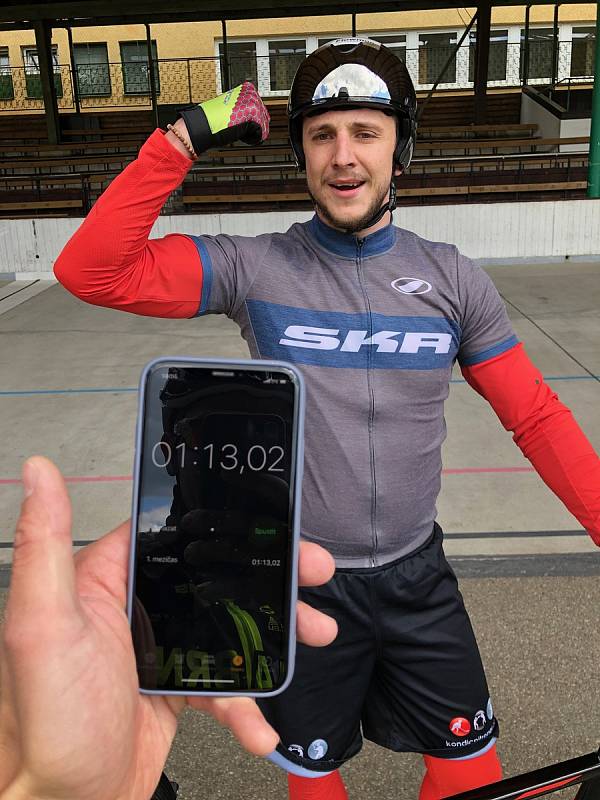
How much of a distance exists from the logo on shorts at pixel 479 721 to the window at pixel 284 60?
90.8 feet

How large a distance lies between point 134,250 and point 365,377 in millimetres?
565

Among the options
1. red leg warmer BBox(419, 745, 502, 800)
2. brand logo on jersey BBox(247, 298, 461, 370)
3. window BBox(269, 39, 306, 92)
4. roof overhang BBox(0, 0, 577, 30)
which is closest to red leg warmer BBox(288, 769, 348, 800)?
red leg warmer BBox(419, 745, 502, 800)

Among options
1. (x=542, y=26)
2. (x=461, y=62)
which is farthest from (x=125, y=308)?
(x=542, y=26)

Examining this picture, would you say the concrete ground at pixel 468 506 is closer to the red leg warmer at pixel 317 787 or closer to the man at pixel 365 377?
the red leg warmer at pixel 317 787

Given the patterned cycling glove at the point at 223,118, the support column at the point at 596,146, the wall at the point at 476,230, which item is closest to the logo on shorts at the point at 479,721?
the patterned cycling glove at the point at 223,118

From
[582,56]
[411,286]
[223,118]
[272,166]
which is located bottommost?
[272,166]

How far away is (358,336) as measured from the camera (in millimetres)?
1551

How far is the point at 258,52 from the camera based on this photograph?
2828 cm

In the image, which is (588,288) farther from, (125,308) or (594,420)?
(125,308)

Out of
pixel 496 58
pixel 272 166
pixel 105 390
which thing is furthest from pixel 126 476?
pixel 496 58

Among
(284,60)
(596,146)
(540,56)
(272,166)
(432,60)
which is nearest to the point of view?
(596,146)

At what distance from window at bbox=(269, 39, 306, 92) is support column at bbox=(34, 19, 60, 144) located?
9144 millimetres

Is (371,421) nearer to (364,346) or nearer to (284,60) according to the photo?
(364,346)

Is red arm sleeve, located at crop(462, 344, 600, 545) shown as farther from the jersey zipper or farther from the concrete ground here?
the concrete ground
